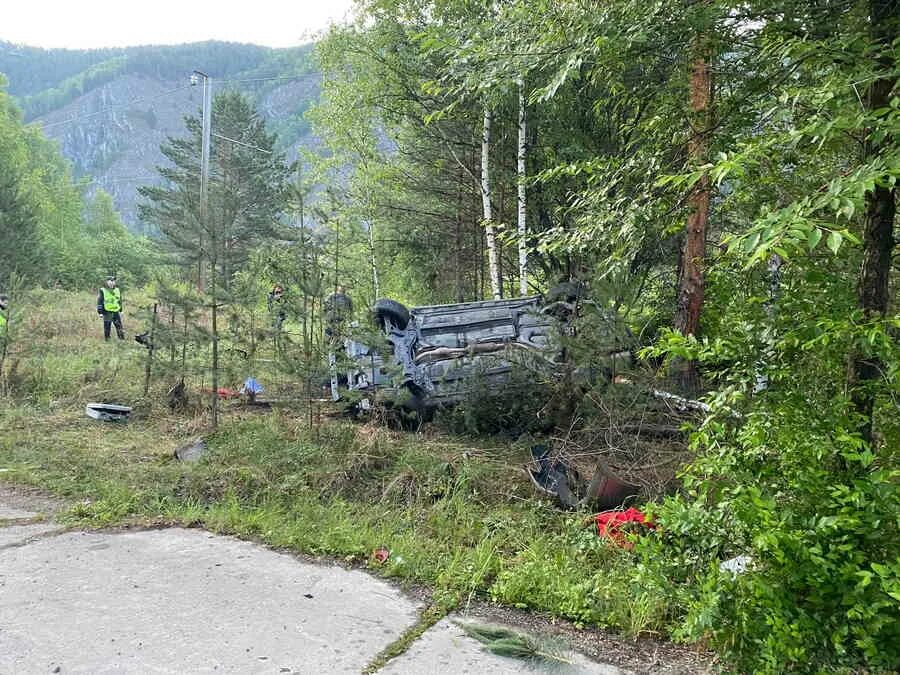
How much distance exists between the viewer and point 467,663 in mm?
2807

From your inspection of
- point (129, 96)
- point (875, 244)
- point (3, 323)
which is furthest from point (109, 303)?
point (129, 96)

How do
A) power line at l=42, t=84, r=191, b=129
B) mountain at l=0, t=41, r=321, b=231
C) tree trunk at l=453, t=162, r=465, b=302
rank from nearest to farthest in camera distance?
1. tree trunk at l=453, t=162, r=465, b=302
2. mountain at l=0, t=41, r=321, b=231
3. power line at l=42, t=84, r=191, b=129

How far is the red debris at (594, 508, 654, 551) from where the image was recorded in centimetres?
418

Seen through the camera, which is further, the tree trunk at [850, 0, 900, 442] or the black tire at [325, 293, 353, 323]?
the black tire at [325, 293, 353, 323]

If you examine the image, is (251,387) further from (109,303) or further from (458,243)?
(109,303)

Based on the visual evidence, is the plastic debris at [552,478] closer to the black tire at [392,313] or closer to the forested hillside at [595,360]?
the forested hillside at [595,360]

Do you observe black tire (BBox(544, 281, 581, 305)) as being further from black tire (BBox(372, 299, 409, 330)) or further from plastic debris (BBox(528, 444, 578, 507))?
plastic debris (BBox(528, 444, 578, 507))

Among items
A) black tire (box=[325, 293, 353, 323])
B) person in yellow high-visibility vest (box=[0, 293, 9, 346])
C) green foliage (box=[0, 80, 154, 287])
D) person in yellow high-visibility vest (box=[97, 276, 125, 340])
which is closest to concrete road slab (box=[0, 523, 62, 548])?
black tire (box=[325, 293, 353, 323])

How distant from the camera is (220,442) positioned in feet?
22.4

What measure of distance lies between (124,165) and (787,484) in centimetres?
15714

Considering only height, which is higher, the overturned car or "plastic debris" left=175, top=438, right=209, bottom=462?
the overturned car

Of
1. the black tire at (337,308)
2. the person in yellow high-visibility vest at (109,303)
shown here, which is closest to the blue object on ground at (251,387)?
the black tire at (337,308)

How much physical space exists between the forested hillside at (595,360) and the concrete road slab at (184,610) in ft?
1.39

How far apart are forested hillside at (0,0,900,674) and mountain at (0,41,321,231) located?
112 metres
